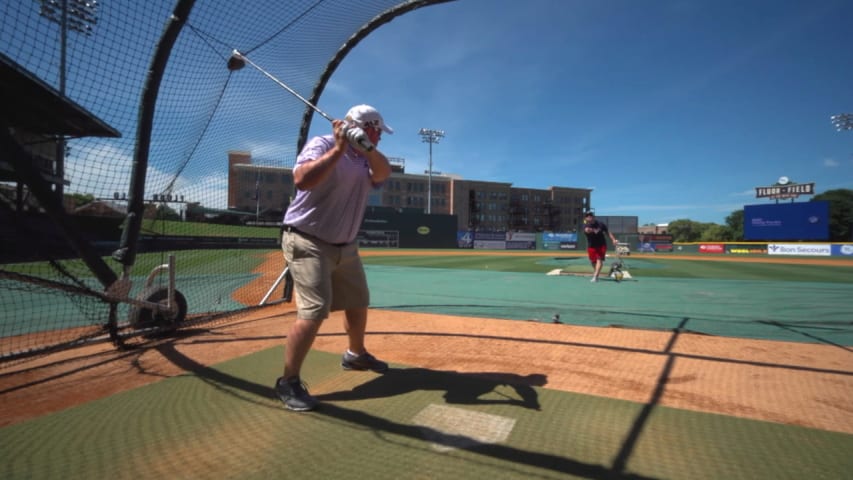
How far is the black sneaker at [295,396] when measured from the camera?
2.21 meters

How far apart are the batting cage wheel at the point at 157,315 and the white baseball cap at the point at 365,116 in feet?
9.21

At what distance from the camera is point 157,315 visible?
12.7 ft

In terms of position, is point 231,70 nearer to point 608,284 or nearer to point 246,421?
point 246,421

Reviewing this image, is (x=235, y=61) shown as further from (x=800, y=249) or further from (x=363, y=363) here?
(x=800, y=249)

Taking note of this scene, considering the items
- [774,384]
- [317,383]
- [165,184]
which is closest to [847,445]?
[774,384]

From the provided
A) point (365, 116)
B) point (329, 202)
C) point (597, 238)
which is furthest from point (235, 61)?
point (597, 238)

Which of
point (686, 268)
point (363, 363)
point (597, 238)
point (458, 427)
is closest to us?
point (458, 427)

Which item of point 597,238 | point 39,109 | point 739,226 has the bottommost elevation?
point 597,238

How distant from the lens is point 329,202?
2.44 meters

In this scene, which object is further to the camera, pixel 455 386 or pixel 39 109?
pixel 39 109

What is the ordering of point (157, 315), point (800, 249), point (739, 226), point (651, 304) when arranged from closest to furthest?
point (157, 315) < point (651, 304) < point (800, 249) < point (739, 226)

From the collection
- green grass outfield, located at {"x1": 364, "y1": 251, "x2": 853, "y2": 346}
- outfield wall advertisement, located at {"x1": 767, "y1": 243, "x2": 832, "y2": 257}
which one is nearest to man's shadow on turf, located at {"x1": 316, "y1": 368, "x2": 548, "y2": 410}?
green grass outfield, located at {"x1": 364, "y1": 251, "x2": 853, "y2": 346}

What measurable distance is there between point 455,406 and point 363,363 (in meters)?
0.87

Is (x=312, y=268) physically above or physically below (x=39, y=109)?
below
